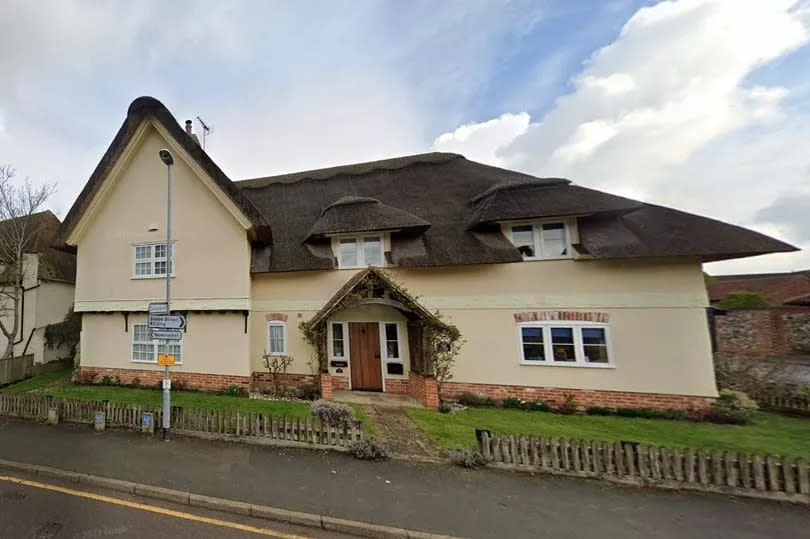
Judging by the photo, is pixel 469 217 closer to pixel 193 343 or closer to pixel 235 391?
pixel 235 391

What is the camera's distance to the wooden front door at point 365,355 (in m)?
11.8

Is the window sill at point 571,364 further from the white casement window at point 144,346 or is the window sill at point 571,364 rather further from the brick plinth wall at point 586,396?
the white casement window at point 144,346

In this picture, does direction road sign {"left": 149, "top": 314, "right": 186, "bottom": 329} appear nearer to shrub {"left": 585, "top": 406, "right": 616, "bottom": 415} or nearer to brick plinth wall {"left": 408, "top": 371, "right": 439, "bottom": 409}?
brick plinth wall {"left": 408, "top": 371, "right": 439, "bottom": 409}

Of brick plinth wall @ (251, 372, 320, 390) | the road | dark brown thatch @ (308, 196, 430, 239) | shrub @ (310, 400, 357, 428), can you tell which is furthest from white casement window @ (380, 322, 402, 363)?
the road

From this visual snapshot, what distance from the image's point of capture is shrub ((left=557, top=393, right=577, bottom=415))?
9.85 metres

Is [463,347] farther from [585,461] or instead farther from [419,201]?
[419,201]

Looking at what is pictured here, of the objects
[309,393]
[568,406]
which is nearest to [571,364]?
[568,406]

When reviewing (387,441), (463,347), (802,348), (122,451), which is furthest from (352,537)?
(802,348)

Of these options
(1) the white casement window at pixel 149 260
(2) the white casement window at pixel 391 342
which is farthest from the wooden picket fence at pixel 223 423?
(1) the white casement window at pixel 149 260

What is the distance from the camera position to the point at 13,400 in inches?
347

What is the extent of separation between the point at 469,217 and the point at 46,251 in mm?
22112

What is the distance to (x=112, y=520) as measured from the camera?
456 centimetres

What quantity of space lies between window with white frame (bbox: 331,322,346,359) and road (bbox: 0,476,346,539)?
719 centimetres

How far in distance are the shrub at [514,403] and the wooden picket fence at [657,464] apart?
14.7 ft
